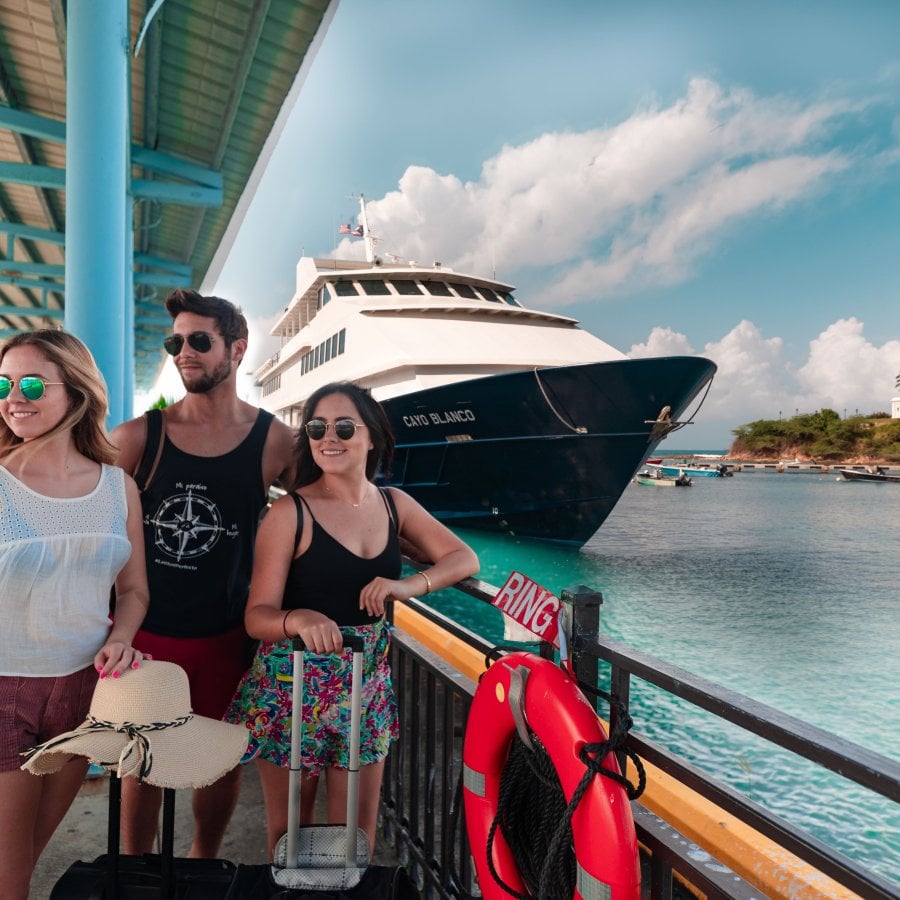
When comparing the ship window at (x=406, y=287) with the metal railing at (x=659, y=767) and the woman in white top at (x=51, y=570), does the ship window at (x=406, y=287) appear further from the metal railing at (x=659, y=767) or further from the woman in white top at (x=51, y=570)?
the woman in white top at (x=51, y=570)

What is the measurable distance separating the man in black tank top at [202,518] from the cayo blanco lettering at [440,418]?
10598 millimetres

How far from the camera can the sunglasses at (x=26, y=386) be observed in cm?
147

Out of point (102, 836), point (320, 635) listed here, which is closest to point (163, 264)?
point (102, 836)

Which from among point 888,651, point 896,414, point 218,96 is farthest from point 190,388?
point 896,414

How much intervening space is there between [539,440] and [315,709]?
36.8ft

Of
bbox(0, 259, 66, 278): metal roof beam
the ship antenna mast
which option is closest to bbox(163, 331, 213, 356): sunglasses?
bbox(0, 259, 66, 278): metal roof beam

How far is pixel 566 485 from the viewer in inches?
526

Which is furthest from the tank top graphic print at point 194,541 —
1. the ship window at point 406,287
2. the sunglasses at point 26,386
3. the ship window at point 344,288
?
the ship window at point 344,288

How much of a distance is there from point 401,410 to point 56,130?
7788 mm

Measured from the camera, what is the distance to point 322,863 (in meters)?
1.54

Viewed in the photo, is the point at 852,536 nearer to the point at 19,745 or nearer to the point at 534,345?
the point at 534,345

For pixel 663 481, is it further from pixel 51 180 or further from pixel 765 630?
pixel 51 180

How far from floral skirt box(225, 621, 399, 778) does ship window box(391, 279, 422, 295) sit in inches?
626

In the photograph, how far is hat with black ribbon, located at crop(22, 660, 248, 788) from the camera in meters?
1.26
